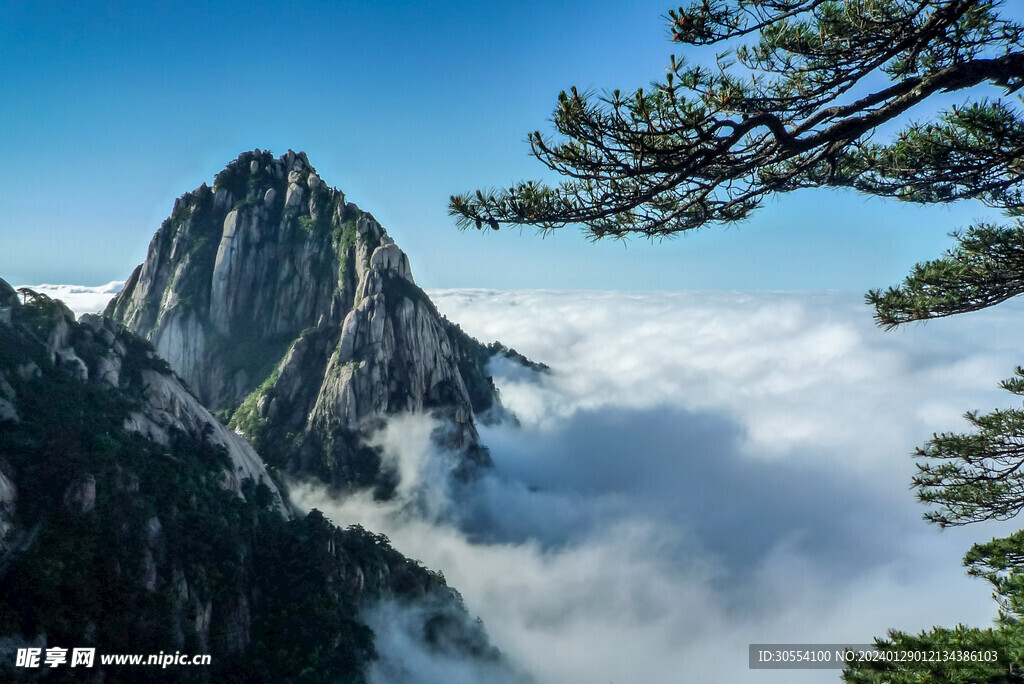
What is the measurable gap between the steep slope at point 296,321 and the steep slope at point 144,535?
84.1 feet

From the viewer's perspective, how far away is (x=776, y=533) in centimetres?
14288

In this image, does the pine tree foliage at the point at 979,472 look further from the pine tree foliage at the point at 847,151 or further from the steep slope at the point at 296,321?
the steep slope at the point at 296,321

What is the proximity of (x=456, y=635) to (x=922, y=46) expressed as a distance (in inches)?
2191

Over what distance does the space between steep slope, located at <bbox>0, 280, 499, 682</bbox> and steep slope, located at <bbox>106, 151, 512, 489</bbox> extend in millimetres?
25631

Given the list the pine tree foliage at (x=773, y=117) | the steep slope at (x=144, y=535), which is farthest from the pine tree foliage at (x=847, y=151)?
the steep slope at (x=144, y=535)

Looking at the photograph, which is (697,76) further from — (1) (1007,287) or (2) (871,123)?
(1) (1007,287)

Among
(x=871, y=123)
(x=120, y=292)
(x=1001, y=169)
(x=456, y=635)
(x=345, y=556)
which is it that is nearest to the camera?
(x=871, y=123)

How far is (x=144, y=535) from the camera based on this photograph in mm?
25531

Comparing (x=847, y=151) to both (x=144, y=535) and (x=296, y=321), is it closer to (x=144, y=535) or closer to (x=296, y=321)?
(x=144, y=535)

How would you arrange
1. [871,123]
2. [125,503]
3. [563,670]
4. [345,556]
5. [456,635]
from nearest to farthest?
[871,123] → [125,503] → [345,556] → [456,635] → [563,670]

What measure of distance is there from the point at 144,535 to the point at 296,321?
56.9 m

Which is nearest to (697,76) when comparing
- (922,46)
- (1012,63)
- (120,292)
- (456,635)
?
(922,46)

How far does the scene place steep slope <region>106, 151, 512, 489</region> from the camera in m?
67.6

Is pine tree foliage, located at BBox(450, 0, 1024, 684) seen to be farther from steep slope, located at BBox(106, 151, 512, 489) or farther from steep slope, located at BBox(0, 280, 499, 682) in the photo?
steep slope, located at BBox(106, 151, 512, 489)
